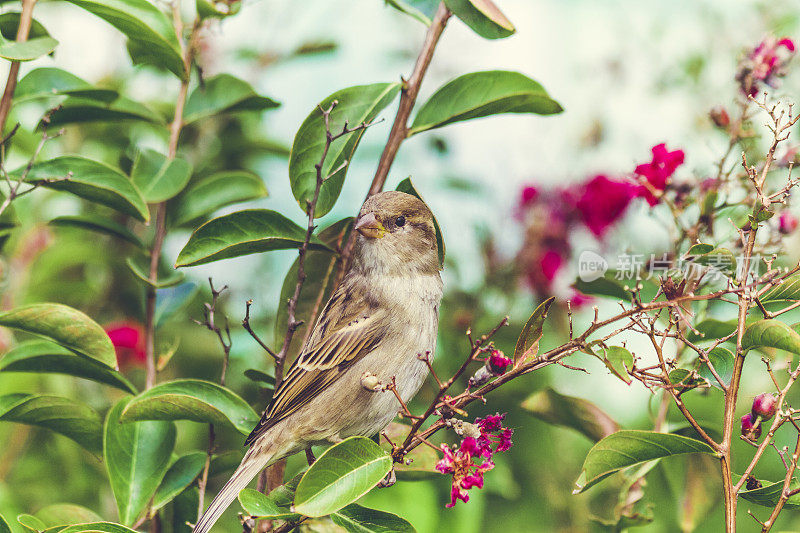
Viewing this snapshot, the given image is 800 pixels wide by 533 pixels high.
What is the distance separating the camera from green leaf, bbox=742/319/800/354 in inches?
55.9

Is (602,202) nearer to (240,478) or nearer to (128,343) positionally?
(240,478)

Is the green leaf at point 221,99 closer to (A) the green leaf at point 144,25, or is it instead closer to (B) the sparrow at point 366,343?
(A) the green leaf at point 144,25

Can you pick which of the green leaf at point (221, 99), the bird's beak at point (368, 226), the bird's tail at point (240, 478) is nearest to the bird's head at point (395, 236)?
the bird's beak at point (368, 226)

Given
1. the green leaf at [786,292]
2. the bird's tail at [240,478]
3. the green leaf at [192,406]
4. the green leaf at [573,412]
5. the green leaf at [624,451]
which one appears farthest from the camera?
the green leaf at [573,412]

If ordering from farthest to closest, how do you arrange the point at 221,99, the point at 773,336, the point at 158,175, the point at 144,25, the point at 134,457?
the point at 221,99
the point at 158,175
the point at 134,457
the point at 144,25
the point at 773,336

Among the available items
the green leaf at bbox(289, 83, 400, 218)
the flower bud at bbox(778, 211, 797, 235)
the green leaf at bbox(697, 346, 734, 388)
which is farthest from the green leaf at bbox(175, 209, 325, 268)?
the flower bud at bbox(778, 211, 797, 235)

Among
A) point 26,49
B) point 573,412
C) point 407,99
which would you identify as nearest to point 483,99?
point 407,99

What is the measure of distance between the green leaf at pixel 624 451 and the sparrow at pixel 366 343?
0.66 meters

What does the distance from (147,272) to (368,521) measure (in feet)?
3.88

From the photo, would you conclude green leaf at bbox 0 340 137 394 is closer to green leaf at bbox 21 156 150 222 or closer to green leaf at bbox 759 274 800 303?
green leaf at bbox 21 156 150 222

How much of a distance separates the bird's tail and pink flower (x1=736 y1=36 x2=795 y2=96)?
1768 mm

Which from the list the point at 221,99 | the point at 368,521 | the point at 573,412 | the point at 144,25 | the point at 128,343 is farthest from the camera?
the point at 128,343

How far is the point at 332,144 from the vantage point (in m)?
1.99

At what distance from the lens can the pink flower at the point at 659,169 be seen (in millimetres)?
2193
